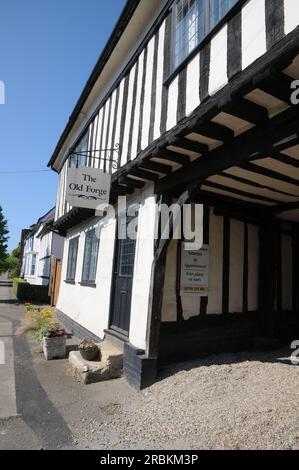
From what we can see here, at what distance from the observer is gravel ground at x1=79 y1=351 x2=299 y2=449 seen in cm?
342

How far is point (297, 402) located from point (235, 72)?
391 centimetres

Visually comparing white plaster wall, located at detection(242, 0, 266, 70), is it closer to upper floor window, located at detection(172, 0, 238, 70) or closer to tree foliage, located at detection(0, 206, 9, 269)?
upper floor window, located at detection(172, 0, 238, 70)

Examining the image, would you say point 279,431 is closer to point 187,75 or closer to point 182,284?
point 182,284

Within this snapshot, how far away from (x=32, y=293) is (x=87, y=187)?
45.3 ft

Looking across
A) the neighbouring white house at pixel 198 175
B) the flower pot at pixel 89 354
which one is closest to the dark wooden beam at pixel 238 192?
the neighbouring white house at pixel 198 175

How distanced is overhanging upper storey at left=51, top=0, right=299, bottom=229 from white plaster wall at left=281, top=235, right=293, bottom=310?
9.74ft

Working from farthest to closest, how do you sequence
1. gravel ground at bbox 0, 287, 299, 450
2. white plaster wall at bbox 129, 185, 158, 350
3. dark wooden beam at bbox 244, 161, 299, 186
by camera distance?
white plaster wall at bbox 129, 185, 158, 350 < dark wooden beam at bbox 244, 161, 299, 186 < gravel ground at bbox 0, 287, 299, 450

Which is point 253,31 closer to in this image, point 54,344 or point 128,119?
point 128,119

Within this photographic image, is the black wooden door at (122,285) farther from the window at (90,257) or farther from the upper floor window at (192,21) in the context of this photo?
the upper floor window at (192,21)

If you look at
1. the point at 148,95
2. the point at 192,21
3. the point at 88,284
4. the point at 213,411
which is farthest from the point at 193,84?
the point at 88,284

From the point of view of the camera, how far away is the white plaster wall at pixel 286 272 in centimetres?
764

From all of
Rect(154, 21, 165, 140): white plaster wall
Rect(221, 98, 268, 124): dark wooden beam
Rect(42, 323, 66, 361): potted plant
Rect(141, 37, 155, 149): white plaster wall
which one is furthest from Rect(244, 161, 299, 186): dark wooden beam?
Rect(42, 323, 66, 361): potted plant

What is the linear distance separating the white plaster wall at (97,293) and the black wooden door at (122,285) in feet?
0.70
